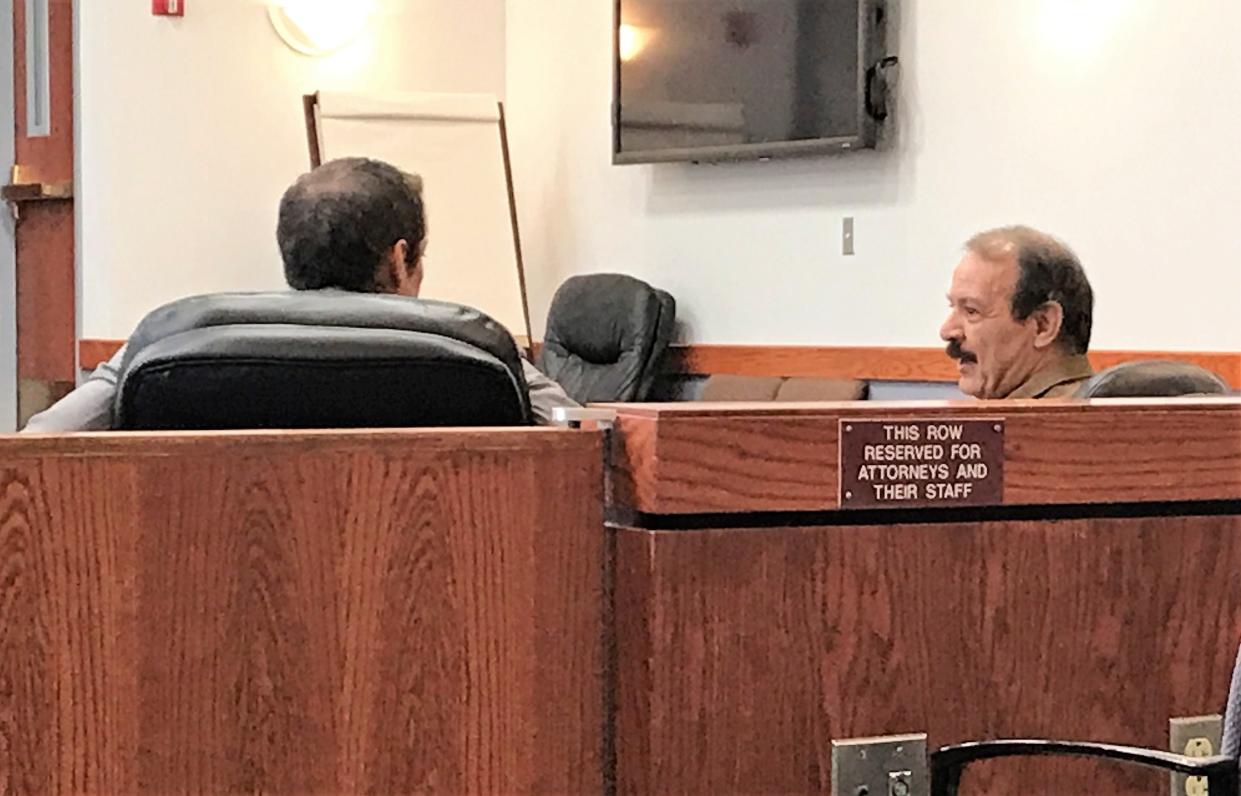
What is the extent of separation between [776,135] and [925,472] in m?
3.67

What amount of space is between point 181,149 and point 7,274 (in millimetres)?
890

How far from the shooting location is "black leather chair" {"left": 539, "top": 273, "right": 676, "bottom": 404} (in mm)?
Result: 5184

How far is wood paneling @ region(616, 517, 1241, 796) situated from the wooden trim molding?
2463mm

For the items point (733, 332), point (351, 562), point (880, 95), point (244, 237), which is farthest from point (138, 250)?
point (351, 562)

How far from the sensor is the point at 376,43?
Result: 581cm

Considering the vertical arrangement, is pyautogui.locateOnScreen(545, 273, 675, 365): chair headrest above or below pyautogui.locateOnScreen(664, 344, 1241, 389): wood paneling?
above

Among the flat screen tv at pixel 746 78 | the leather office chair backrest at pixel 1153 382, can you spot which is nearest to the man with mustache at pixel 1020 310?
the leather office chair backrest at pixel 1153 382

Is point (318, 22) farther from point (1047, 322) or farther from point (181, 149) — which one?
point (1047, 322)

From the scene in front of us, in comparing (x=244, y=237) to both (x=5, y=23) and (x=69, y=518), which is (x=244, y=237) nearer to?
(x=5, y=23)

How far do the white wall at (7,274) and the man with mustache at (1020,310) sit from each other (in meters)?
3.84

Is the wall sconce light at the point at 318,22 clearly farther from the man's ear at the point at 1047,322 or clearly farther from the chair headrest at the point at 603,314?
the man's ear at the point at 1047,322

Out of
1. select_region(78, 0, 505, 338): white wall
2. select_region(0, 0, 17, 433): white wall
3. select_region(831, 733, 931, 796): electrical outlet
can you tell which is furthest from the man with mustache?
select_region(0, 0, 17, 433): white wall

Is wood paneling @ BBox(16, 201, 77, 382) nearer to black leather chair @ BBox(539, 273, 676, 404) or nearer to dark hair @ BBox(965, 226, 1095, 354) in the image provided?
black leather chair @ BBox(539, 273, 676, 404)

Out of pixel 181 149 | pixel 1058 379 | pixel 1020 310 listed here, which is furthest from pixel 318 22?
pixel 1058 379
